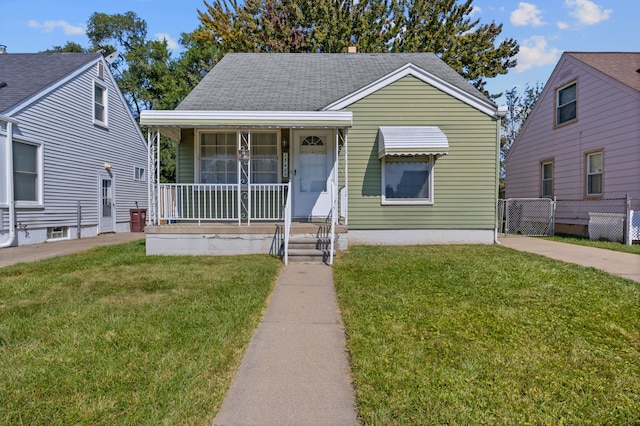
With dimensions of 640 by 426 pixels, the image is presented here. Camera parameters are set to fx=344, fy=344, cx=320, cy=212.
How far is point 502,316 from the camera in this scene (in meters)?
3.56

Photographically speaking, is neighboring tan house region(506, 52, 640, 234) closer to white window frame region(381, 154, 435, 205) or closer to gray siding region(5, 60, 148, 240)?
white window frame region(381, 154, 435, 205)

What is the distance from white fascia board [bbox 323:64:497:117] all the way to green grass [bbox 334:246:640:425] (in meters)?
4.60

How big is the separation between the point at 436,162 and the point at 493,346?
6.22 meters

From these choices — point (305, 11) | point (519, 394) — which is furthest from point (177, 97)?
point (519, 394)

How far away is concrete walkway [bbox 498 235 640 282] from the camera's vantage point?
5742mm

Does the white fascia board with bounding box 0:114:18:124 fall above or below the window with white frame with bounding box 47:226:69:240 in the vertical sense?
above

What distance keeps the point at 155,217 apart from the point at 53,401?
229 inches

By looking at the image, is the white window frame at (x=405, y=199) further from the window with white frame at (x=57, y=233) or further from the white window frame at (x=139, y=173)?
the white window frame at (x=139, y=173)

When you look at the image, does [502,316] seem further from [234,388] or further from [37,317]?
[37,317]

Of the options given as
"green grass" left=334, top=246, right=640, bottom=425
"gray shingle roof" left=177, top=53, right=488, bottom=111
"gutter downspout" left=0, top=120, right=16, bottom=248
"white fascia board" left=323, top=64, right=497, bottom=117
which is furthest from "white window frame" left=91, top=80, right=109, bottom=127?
"green grass" left=334, top=246, right=640, bottom=425

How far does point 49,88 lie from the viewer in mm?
9977

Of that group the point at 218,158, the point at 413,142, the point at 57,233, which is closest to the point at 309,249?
the point at 413,142

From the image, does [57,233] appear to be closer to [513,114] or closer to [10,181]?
[10,181]

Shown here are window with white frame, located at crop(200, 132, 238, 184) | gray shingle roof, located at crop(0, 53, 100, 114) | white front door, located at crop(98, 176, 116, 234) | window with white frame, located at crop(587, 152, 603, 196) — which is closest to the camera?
window with white frame, located at crop(200, 132, 238, 184)
